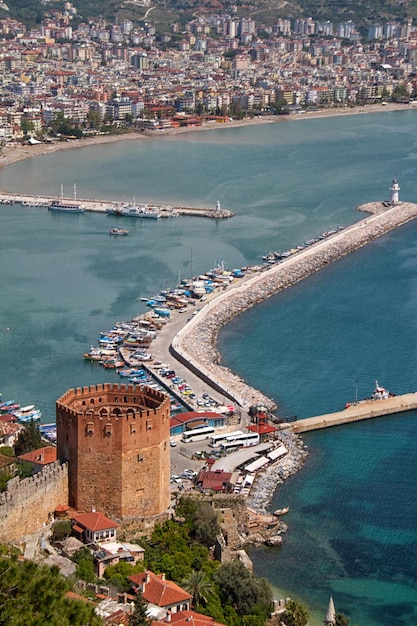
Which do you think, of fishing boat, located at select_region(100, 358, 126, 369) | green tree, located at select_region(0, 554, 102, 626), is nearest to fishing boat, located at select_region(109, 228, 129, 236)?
fishing boat, located at select_region(100, 358, 126, 369)

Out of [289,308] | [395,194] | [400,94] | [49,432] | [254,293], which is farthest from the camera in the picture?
[400,94]

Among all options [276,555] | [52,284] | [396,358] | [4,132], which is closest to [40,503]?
[276,555]

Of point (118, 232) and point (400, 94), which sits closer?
point (118, 232)

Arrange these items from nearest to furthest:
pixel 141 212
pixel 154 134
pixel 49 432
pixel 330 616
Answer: pixel 330 616 < pixel 49 432 < pixel 141 212 < pixel 154 134

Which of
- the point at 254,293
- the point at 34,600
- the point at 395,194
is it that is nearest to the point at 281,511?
the point at 34,600

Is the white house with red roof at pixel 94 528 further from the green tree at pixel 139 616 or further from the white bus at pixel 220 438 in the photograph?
the white bus at pixel 220 438

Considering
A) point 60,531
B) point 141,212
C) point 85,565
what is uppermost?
point 60,531

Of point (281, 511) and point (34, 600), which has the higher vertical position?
point (34, 600)

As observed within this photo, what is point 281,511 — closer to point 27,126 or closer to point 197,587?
point 197,587
